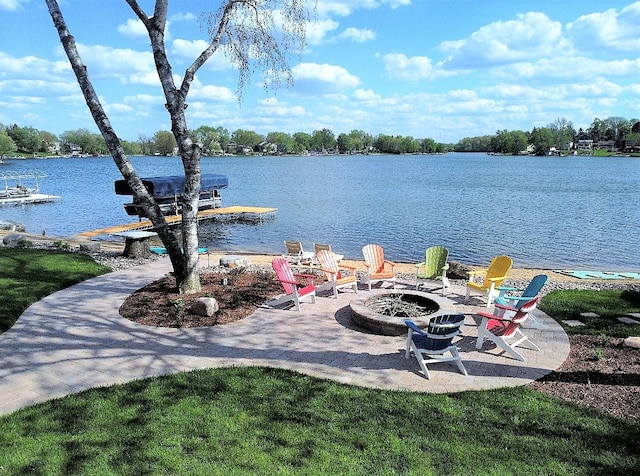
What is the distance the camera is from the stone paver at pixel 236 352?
5797 millimetres

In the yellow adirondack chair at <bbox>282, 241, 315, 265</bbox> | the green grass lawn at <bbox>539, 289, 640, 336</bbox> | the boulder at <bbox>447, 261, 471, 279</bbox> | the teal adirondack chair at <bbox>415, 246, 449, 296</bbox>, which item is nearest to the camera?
the green grass lawn at <bbox>539, 289, 640, 336</bbox>

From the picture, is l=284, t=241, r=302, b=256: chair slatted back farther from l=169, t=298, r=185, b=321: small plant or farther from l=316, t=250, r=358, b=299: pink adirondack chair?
l=169, t=298, r=185, b=321: small plant

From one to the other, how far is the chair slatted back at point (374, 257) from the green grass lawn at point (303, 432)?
504cm

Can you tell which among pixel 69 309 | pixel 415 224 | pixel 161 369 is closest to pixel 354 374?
pixel 161 369

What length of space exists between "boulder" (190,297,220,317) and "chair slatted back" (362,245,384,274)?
3.68 meters

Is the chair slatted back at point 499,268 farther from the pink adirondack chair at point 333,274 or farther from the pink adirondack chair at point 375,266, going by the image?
the pink adirondack chair at point 333,274

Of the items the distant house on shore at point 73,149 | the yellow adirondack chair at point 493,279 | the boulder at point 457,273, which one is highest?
the distant house on shore at point 73,149

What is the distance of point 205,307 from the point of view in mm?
8289

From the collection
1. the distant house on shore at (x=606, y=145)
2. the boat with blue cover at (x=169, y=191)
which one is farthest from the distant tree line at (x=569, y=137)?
the boat with blue cover at (x=169, y=191)

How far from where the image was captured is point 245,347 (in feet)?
22.8

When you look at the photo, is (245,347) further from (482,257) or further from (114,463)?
(482,257)

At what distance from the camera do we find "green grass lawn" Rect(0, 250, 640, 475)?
3.99 m

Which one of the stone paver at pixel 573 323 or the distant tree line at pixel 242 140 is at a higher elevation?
the distant tree line at pixel 242 140

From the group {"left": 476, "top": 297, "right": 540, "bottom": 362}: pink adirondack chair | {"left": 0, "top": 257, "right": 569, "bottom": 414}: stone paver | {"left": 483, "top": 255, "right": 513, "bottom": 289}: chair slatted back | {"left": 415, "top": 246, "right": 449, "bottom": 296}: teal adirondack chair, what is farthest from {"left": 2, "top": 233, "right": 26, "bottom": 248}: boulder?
{"left": 476, "top": 297, "right": 540, "bottom": 362}: pink adirondack chair
